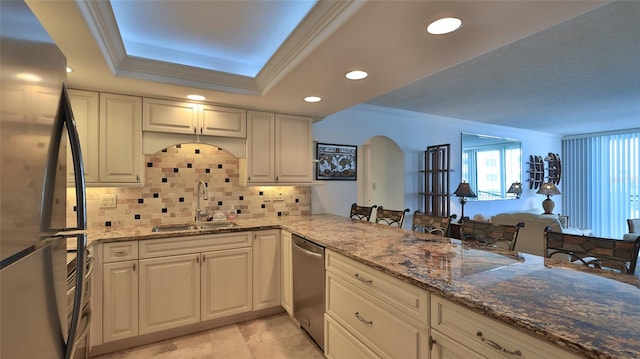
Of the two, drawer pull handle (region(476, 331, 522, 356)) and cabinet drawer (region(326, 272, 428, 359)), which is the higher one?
drawer pull handle (region(476, 331, 522, 356))

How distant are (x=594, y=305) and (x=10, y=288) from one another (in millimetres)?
1688

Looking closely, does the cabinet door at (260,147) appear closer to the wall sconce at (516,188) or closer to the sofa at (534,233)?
the sofa at (534,233)

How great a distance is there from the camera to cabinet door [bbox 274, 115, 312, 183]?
3330 millimetres

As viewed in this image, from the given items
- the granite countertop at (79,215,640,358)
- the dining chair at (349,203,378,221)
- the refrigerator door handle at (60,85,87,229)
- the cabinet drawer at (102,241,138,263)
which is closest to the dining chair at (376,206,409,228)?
the dining chair at (349,203,378,221)

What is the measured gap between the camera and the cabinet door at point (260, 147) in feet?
10.3

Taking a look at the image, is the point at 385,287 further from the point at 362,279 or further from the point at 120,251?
the point at 120,251

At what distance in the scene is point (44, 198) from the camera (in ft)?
2.59

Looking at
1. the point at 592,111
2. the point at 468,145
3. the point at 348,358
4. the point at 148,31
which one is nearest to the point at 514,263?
the point at 348,358

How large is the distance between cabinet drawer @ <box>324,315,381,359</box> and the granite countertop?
500mm

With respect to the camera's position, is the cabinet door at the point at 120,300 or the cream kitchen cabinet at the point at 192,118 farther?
the cream kitchen cabinet at the point at 192,118

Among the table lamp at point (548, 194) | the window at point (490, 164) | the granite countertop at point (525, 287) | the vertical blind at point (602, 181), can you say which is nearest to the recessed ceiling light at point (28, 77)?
the granite countertop at point (525, 287)

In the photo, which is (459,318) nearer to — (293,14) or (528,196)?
(293,14)

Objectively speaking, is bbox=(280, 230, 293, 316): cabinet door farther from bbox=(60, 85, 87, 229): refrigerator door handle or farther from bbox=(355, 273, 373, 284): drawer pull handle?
bbox=(60, 85, 87, 229): refrigerator door handle

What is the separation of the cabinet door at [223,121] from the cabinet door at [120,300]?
4.47 ft
